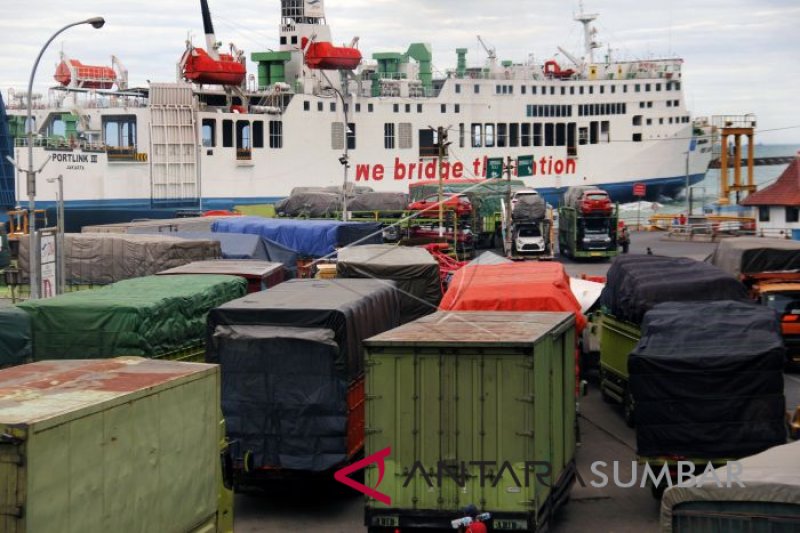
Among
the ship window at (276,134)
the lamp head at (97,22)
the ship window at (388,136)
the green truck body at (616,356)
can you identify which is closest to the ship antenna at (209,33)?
the ship window at (276,134)

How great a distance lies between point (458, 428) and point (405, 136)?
66.8m

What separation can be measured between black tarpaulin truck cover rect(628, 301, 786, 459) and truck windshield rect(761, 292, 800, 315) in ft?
31.0

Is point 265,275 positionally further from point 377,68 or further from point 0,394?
point 377,68

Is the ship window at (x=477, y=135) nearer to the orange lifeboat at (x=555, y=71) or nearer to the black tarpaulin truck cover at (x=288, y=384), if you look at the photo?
the orange lifeboat at (x=555, y=71)

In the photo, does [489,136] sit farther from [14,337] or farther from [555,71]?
[14,337]

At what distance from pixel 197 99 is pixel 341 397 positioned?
191 feet

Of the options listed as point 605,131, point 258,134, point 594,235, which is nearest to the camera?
point 594,235

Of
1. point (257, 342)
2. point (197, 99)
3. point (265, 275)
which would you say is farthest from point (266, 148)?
point (257, 342)

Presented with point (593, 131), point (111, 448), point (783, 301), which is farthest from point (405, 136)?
point (111, 448)

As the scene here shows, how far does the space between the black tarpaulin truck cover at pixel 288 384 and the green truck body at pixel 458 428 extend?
2030mm

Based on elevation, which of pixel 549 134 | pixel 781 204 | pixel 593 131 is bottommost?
pixel 781 204

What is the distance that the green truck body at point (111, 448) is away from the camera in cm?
790

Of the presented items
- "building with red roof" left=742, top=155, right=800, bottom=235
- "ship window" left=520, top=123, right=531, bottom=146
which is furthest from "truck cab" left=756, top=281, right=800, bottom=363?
"ship window" left=520, top=123, right=531, bottom=146

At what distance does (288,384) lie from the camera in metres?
14.1
